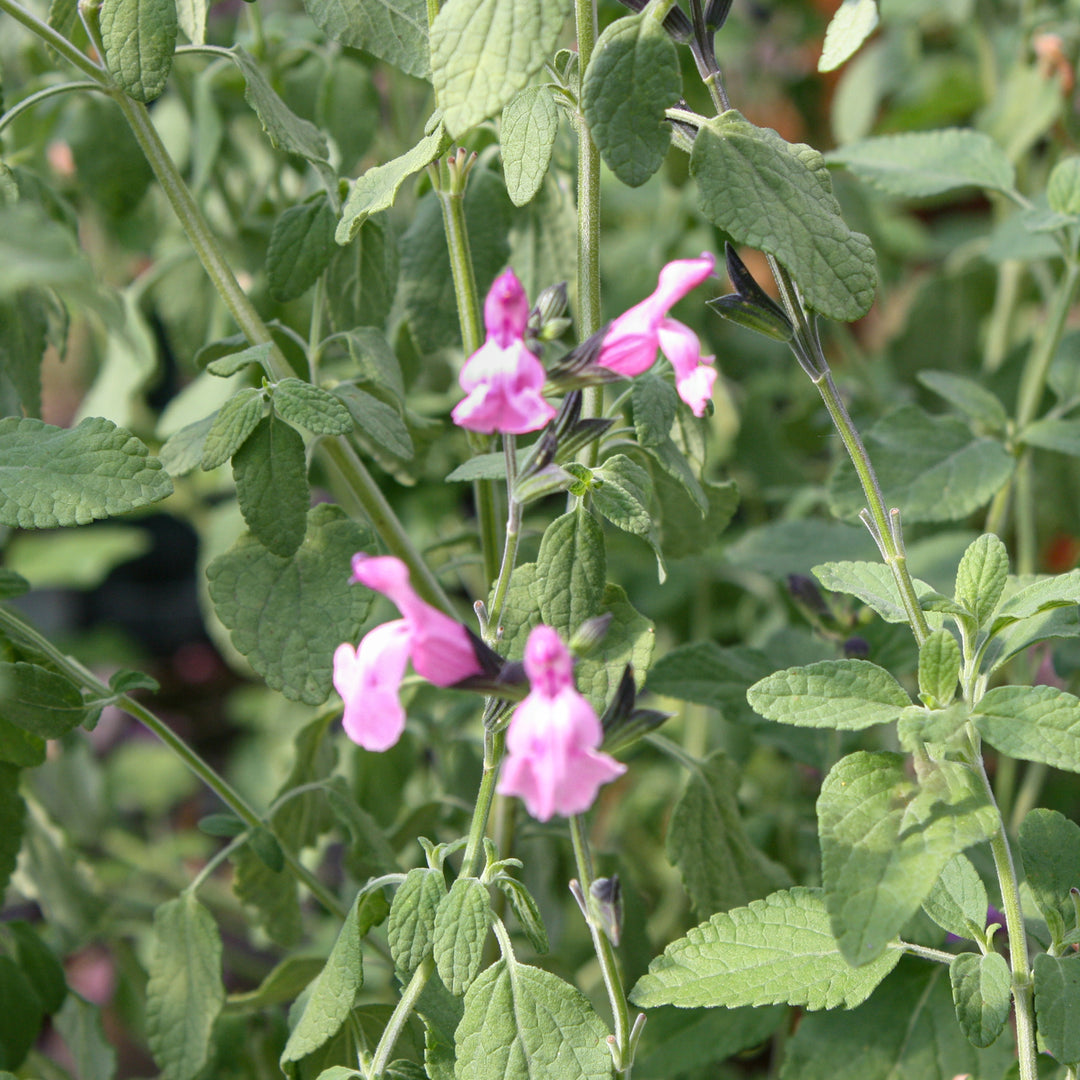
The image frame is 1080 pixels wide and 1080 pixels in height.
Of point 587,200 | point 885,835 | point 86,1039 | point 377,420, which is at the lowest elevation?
point 86,1039

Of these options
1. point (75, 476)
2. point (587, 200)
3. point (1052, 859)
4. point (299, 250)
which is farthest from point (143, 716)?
point (1052, 859)

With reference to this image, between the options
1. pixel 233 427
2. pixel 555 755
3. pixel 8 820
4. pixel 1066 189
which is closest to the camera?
pixel 555 755

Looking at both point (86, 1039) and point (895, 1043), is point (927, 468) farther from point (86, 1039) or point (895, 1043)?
point (86, 1039)

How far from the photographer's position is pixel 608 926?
0.52 m

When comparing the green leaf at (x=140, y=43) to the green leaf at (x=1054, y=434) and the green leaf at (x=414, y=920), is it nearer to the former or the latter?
the green leaf at (x=414, y=920)

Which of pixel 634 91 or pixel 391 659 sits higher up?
pixel 634 91

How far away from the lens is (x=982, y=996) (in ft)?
1.76

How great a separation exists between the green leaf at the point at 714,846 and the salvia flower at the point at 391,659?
284 mm

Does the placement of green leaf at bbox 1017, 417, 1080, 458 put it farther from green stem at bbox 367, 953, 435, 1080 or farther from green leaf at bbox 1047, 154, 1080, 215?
green stem at bbox 367, 953, 435, 1080

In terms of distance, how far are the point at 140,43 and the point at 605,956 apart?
1.63 feet

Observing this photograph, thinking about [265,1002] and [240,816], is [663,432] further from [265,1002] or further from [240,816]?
[265,1002]

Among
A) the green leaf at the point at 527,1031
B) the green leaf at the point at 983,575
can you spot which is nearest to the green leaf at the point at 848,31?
the green leaf at the point at 983,575

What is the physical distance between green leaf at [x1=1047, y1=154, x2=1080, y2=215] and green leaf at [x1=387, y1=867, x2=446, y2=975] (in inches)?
24.5

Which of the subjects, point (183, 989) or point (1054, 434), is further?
point (1054, 434)
